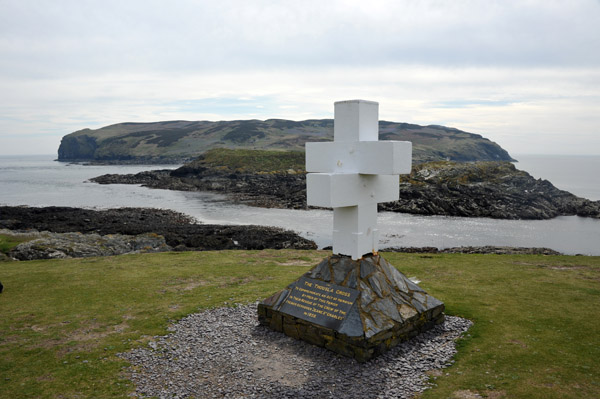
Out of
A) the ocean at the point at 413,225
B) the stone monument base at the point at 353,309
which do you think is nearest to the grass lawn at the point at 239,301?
the stone monument base at the point at 353,309

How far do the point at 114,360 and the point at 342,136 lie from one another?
778 centimetres

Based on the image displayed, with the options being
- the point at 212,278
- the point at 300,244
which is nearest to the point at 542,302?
the point at 212,278

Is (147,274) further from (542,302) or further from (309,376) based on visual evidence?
(542,302)

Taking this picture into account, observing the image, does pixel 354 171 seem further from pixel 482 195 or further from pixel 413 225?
pixel 482 195

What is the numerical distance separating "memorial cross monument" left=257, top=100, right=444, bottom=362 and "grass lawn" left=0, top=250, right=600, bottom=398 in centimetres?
158

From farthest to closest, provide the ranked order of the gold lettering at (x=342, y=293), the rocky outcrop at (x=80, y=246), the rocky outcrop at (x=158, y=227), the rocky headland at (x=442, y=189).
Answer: the rocky headland at (x=442, y=189)
the rocky outcrop at (x=158, y=227)
the rocky outcrop at (x=80, y=246)
the gold lettering at (x=342, y=293)

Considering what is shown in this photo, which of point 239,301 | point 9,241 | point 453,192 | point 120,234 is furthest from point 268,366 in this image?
point 453,192

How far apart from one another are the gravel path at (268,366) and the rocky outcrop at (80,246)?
14.9 meters

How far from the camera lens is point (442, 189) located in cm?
6347

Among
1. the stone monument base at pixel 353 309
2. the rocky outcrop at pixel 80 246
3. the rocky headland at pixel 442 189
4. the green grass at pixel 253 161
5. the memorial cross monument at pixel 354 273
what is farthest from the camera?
the green grass at pixel 253 161

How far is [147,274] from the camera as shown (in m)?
17.6

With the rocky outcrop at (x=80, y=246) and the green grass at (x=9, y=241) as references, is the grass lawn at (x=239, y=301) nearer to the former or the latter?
the rocky outcrop at (x=80, y=246)

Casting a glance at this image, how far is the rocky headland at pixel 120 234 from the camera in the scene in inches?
941

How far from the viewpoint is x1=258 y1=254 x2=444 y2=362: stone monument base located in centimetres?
950
